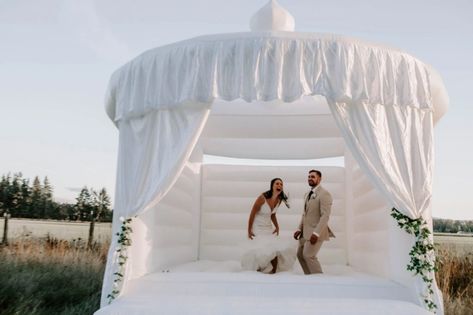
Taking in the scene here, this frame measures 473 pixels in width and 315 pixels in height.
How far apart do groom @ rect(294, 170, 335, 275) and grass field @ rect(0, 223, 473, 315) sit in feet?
9.09

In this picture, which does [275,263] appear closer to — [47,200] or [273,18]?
[273,18]

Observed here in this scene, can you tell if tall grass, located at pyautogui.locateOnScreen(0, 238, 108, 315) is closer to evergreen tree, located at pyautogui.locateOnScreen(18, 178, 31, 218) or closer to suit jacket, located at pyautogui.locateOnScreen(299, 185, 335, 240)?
evergreen tree, located at pyautogui.locateOnScreen(18, 178, 31, 218)

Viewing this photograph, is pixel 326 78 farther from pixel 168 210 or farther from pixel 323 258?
pixel 323 258

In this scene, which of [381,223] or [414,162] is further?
[381,223]

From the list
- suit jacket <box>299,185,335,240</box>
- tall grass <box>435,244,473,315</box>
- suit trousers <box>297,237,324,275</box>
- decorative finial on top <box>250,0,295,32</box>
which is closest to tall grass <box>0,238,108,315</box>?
suit trousers <box>297,237,324,275</box>

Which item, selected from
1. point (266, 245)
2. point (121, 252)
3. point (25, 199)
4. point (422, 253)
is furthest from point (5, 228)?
point (422, 253)

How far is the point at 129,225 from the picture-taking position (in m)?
4.30

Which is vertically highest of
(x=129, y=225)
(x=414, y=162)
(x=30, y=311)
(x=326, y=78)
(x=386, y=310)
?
(x=326, y=78)

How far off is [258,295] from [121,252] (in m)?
1.28

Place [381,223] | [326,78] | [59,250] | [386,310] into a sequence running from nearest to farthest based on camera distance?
1. [386,310]
2. [326,78]
3. [381,223]
4. [59,250]

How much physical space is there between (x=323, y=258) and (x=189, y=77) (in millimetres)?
3632

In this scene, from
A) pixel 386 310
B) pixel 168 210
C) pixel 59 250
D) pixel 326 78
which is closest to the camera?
pixel 386 310

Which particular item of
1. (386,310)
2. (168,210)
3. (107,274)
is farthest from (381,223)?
(107,274)

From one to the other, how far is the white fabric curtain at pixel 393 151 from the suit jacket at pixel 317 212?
2.62ft
